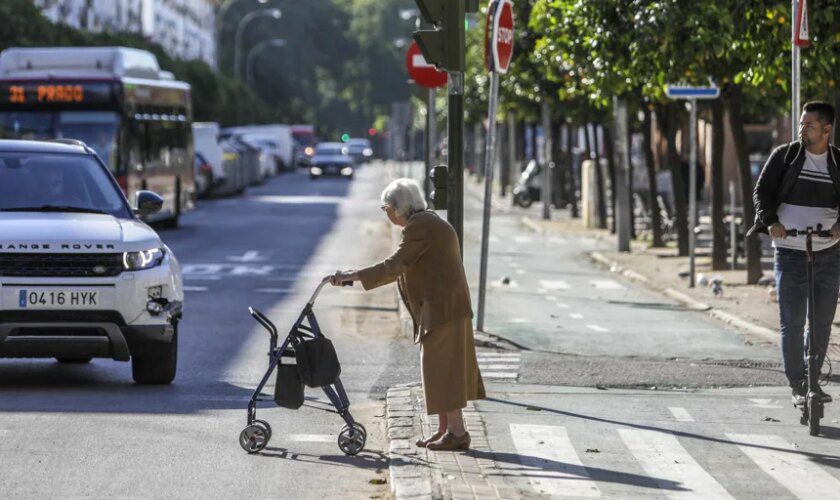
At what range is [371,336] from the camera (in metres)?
15.9

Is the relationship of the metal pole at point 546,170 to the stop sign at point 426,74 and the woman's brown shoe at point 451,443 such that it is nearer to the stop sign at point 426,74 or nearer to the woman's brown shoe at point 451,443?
the stop sign at point 426,74

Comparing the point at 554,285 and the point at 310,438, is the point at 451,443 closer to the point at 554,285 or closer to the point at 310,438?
the point at 310,438

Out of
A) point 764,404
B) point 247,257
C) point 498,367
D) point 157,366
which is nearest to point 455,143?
point 498,367

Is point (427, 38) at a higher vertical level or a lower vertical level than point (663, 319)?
higher

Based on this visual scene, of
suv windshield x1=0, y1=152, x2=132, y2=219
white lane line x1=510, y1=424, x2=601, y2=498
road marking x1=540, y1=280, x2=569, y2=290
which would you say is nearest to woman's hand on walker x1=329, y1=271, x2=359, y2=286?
white lane line x1=510, y1=424, x2=601, y2=498

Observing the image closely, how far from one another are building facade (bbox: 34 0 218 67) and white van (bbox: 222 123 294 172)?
648 centimetres

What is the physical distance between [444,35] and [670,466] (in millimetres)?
4519

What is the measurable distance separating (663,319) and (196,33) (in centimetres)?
11285

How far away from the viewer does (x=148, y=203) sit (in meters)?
12.3

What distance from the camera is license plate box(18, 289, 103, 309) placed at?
37.0ft

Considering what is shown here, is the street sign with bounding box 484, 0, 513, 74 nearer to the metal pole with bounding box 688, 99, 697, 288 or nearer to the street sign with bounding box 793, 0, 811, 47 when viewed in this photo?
the street sign with bounding box 793, 0, 811, 47

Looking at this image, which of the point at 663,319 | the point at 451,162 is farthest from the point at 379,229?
the point at 451,162

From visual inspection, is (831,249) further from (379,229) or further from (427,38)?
(379,229)

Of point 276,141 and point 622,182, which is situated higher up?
point 622,182
